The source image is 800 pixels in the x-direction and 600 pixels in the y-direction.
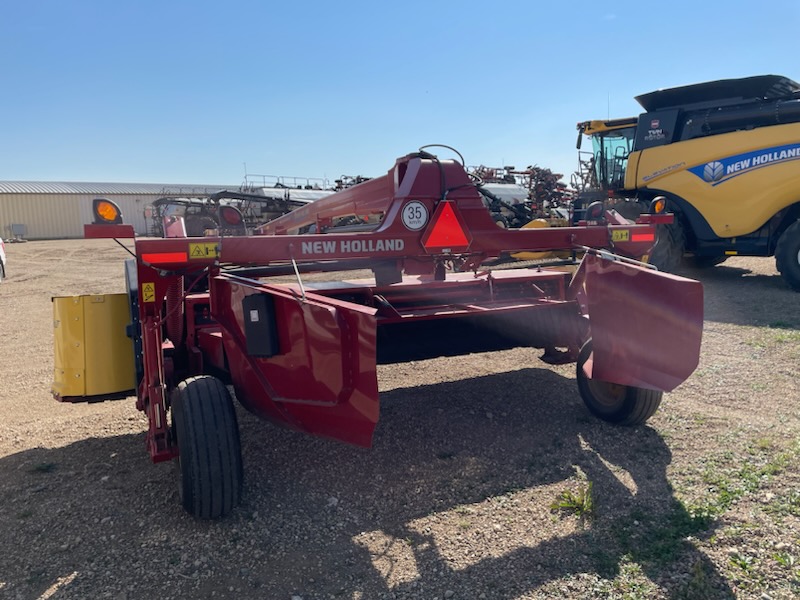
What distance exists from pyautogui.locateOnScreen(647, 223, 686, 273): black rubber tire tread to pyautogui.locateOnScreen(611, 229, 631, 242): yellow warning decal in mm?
5411

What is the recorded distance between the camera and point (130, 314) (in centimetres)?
349

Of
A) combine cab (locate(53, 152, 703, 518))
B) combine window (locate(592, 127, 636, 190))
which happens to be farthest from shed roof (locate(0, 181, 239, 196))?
combine cab (locate(53, 152, 703, 518))

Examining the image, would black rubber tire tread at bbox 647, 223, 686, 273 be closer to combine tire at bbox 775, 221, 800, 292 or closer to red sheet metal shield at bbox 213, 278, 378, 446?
combine tire at bbox 775, 221, 800, 292

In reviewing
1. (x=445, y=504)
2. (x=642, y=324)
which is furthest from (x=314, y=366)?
(x=642, y=324)

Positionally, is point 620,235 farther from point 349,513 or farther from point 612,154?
point 612,154

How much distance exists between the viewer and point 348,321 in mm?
2514

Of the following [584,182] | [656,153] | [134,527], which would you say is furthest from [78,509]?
[584,182]

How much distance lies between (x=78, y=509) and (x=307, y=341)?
4.69ft

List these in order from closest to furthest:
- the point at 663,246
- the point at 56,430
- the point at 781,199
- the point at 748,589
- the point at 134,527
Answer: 1. the point at 748,589
2. the point at 134,527
3. the point at 56,430
4. the point at 781,199
5. the point at 663,246

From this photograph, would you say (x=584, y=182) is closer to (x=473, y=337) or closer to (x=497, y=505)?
(x=473, y=337)

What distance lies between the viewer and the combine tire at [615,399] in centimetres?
361

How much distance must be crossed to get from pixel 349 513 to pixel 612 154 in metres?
9.12

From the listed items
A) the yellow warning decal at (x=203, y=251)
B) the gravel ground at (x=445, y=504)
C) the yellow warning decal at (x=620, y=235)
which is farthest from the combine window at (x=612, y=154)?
the yellow warning decal at (x=203, y=251)

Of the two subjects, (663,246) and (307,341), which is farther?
(663,246)
